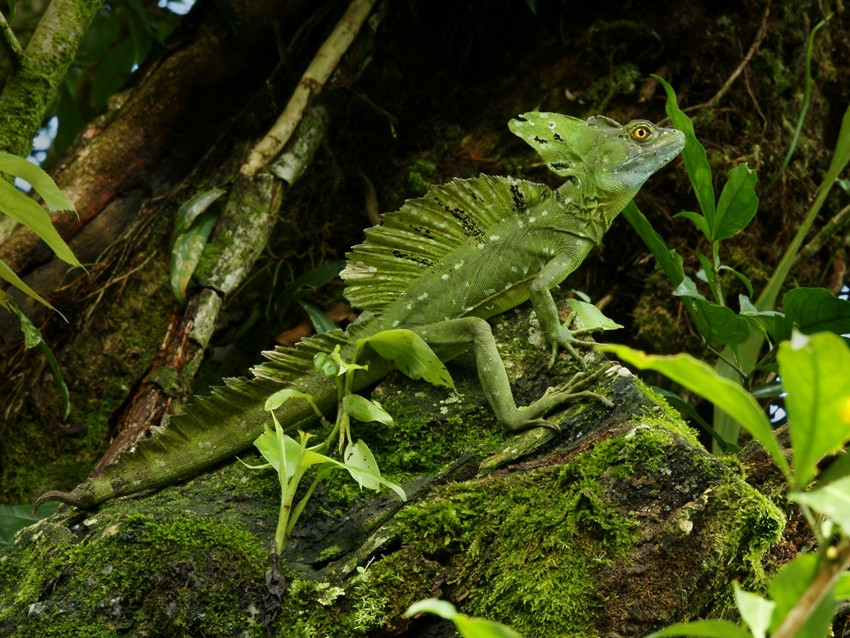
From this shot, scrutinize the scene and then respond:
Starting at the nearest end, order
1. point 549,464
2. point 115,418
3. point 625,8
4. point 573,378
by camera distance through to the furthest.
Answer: point 549,464 < point 573,378 < point 115,418 < point 625,8

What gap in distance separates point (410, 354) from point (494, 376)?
0.34 meters

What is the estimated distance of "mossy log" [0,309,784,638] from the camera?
237 centimetres

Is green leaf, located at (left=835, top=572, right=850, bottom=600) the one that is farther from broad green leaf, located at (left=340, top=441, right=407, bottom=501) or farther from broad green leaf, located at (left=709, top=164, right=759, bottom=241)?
broad green leaf, located at (left=709, top=164, right=759, bottom=241)

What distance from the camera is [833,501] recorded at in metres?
1.03

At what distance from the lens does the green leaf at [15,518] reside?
3.46 metres

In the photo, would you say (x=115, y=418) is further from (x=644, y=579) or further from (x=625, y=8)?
(x=625, y=8)

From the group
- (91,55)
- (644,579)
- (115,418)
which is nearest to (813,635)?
(644,579)

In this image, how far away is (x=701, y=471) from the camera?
2482 mm

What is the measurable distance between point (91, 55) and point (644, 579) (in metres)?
4.94

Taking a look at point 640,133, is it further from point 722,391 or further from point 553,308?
point 722,391

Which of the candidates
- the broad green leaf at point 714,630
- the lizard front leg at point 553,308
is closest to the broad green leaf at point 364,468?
the lizard front leg at point 553,308

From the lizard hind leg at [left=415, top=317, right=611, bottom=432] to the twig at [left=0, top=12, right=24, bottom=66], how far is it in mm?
2190

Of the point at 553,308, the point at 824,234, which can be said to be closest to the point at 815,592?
the point at 553,308

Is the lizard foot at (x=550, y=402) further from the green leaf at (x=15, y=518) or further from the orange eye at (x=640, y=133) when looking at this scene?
the green leaf at (x=15, y=518)
